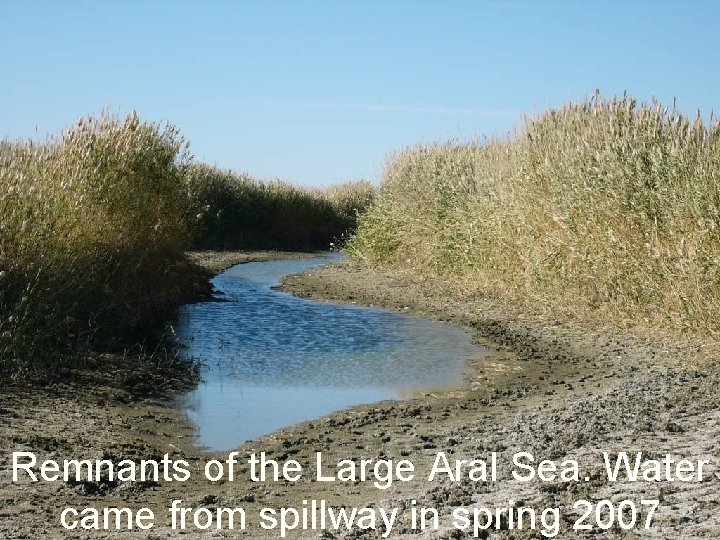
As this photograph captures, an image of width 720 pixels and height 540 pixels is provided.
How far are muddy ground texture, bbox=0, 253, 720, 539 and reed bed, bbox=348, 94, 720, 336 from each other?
36.9 inches

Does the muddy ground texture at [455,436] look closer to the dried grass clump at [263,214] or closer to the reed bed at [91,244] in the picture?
the reed bed at [91,244]

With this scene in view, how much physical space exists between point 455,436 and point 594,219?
22.8ft

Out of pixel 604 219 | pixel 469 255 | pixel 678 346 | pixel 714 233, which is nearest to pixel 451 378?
pixel 678 346

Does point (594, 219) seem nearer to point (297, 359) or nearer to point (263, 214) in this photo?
point (297, 359)

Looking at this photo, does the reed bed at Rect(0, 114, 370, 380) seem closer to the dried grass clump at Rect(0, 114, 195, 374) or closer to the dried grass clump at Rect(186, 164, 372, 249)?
the dried grass clump at Rect(0, 114, 195, 374)

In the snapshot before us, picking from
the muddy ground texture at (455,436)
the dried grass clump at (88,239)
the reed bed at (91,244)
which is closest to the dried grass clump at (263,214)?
the reed bed at (91,244)

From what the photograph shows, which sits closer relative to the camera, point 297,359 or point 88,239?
point 297,359

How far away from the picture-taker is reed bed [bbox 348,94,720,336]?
37.6 feet

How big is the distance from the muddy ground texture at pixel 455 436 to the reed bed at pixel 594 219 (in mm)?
938

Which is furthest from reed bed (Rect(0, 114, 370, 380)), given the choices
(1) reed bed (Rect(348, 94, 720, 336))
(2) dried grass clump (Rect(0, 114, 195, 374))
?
(1) reed bed (Rect(348, 94, 720, 336))

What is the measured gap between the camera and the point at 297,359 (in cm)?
1127

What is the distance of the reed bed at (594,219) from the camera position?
11.5m

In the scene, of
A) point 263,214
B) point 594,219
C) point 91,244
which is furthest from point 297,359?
point 263,214

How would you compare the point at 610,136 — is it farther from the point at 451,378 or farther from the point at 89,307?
the point at 89,307
